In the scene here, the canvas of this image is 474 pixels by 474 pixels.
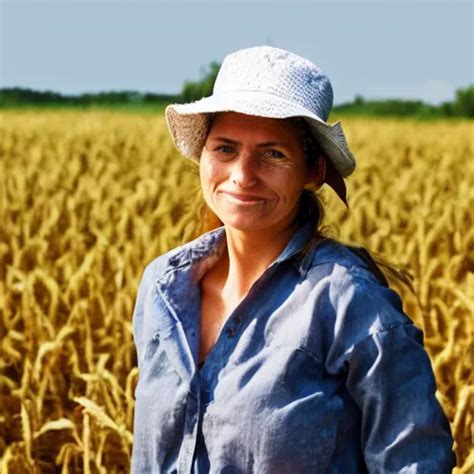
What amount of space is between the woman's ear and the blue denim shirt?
0.33ft

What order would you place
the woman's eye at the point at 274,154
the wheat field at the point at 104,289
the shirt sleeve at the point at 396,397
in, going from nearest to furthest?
the shirt sleeve at the point at 396,397 → the woman's eye at the point at 274,154 → the wheat field at the point at 104,289

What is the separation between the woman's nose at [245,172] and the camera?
2.10 meters

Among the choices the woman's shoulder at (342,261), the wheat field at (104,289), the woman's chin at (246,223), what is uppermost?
the woman's chin at (246,223)

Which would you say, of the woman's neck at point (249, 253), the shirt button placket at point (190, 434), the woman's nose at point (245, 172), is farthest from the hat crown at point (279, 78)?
the shirt button placket at point (190, 434)

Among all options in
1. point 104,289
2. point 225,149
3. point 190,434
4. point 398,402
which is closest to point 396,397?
point 398,402

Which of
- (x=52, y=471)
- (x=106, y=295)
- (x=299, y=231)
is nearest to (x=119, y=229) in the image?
(x=106, y=295)

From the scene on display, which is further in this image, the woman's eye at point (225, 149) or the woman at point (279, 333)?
the woman's eye at point (225, 149)

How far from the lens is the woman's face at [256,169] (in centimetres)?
211

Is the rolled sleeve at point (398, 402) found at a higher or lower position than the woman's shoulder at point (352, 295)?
lower

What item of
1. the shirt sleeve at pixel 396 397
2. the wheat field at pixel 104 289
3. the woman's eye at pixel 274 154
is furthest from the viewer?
the wheat field at pixel 104 289

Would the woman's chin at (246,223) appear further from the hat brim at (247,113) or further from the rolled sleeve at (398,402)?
the rolled sleeve at (398,402)

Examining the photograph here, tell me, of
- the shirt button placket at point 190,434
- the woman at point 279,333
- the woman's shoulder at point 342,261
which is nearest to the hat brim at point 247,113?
the woman at point 279,333

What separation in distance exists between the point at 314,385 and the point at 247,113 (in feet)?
1.61

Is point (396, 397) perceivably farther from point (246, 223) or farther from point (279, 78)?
point (279, 78)
